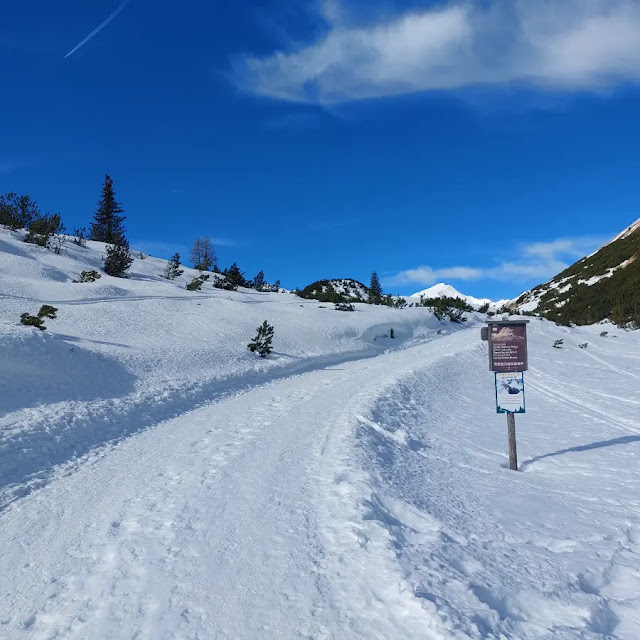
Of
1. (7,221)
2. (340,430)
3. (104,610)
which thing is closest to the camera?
(104,610)

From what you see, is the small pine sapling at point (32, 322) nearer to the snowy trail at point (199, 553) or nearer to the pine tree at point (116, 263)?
the snowy trail at point (199, 553)

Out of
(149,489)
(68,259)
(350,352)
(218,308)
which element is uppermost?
(68,259)

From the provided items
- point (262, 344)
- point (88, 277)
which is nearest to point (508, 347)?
point (262, 344)

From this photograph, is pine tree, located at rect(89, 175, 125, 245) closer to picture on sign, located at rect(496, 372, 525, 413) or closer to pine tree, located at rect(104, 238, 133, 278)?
pine tree, located at rect(104, 238, 133, 278)

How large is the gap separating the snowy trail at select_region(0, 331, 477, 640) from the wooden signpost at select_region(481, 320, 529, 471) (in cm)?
271

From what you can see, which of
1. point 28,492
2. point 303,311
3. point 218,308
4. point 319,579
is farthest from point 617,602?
point 303,311

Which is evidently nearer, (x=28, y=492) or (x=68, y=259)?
(x=28, y=492)

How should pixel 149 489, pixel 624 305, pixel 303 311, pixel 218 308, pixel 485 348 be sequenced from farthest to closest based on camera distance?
pixel 624 305
pixel 303 311
pixel 218 308
pixel 485 348
pixel 149 489

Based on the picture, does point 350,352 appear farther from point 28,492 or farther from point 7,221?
point 7,221

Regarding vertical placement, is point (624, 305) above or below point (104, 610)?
above

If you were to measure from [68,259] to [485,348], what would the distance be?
75.5 ft

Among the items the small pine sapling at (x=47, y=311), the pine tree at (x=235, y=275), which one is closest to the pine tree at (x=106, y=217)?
the pine tree at (x=235, y=275)

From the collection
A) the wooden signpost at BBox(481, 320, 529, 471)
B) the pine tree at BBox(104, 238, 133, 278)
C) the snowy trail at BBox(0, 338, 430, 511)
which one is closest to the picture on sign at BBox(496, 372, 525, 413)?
the wooden signpost at BBox(481, 320, 529, 471)

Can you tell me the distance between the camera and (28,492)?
17.9ft
